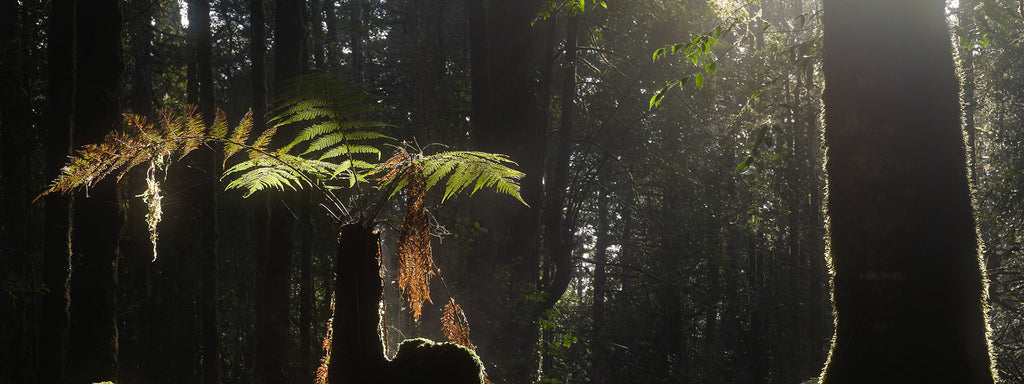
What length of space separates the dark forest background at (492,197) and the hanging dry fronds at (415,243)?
134 mm

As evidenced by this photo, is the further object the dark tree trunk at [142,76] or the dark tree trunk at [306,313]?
the dark tree trunk at [142,76]

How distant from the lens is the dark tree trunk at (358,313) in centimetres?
281

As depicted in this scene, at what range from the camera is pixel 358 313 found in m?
2.81

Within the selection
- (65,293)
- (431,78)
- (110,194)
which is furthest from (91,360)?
(431,78)

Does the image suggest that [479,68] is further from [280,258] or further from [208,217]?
[208,217]

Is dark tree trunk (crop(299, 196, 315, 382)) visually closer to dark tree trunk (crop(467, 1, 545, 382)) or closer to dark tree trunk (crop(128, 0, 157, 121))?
dark tree trunk (crop(467, 1, 545, 382))

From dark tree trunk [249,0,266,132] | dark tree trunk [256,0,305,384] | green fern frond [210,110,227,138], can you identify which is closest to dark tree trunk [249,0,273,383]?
dark tree trunk [249,0,266,132]

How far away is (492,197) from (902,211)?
6.86 m

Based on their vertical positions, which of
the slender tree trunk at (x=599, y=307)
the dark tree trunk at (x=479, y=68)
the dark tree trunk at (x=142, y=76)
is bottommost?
the slender tree trunk at (x=599, y=307)

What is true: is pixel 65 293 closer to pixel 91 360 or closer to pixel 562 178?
pixel 91 360

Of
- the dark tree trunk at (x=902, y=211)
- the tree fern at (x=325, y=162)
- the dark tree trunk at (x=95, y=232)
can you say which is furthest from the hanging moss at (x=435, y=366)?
the dark tree trunk at (x=95, y=232)

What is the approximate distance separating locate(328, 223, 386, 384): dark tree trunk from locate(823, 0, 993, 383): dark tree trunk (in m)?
2.11

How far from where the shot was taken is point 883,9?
10.1 ft

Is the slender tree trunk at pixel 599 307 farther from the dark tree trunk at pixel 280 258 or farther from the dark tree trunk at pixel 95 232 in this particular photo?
the dark tree trunk at pixel 95 232
